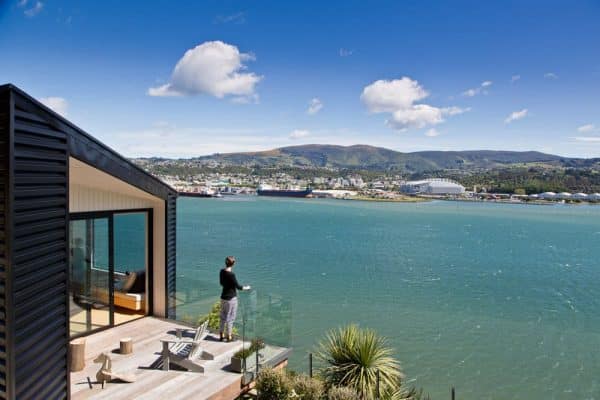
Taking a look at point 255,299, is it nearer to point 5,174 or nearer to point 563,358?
point 5,174

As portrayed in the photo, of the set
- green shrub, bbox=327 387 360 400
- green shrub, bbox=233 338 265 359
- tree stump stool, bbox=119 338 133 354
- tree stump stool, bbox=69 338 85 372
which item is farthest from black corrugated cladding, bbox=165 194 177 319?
green shrub, bbox=327 387 360 400

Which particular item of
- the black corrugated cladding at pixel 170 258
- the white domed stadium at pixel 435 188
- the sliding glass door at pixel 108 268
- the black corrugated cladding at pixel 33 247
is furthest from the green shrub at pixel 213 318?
the white domed stadium at pixel 435 188

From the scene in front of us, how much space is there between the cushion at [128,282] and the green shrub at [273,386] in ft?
11.1

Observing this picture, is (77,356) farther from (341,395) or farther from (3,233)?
(341,395)

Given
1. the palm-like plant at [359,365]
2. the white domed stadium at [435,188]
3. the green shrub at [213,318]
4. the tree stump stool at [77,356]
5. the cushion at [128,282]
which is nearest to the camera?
the tree stump stool at [77,356]

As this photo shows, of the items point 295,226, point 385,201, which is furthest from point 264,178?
point 295,226

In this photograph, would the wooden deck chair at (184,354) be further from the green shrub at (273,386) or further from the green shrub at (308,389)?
the green shrub at (308,389)

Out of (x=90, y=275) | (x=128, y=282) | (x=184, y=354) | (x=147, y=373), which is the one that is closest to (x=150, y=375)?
(x=147, y=373)

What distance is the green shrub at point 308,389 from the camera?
204 inches

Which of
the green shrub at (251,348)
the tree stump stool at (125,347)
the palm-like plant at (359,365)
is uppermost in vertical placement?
the green shrub at (251,348)

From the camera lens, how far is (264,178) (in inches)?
7554

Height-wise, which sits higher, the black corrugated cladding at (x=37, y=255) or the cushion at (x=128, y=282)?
the black corrugated cladding at (x=37, y=255)

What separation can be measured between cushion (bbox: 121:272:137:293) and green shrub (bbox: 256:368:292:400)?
3.39 meters

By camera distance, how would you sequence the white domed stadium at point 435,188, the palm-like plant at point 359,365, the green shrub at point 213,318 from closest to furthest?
the palm-like plant at point 359,365 → the green shrub at point 213,318 → the white domed stadium at point 435,188
